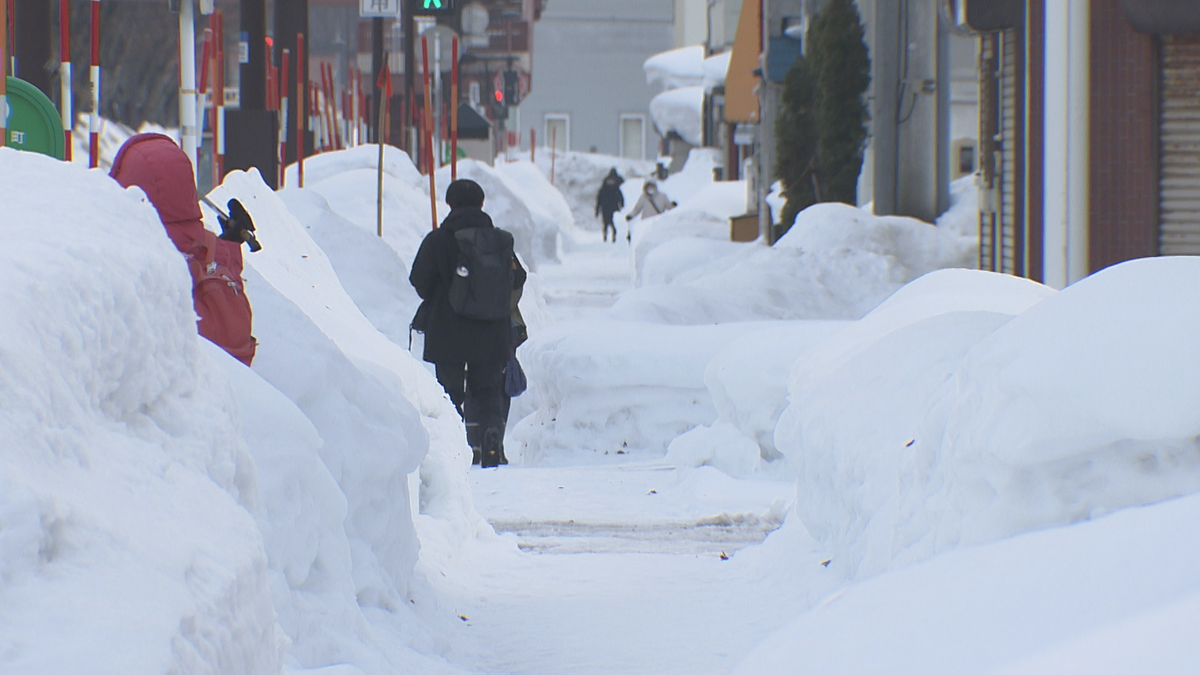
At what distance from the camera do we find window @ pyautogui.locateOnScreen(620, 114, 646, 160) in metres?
55.2

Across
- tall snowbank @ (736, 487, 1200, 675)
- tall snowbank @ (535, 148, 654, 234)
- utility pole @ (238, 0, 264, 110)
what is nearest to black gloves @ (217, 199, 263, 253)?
tall snowbank @ (736, 487, 1200, 675)

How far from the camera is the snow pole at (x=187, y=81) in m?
5.73

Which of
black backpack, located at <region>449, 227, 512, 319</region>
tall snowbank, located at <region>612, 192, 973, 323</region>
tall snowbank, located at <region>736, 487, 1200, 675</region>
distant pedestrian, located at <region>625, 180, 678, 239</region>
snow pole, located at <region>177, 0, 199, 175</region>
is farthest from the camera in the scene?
distant pedestrian, located at <region>625, 180, 678, 239</region>

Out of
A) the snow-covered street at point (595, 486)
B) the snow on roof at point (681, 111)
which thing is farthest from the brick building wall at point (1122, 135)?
the snow on roof at point (681, 111)

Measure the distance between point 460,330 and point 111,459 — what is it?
493cm

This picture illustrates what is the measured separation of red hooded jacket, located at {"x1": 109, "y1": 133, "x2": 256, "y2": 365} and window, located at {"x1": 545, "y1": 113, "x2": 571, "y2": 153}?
5121 cm

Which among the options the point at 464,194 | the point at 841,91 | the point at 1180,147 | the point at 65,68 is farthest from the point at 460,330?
the point at 841,91

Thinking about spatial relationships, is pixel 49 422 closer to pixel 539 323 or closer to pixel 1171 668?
pixel 1171 668

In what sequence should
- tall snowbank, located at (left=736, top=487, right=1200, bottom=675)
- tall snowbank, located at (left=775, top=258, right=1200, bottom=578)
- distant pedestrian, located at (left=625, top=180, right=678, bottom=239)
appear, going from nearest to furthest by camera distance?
1. tall snowbank, located at (left=736, top=487, right=1200, bottom=675)
2. tall snowbank, located at (left=775, top=258, right=1200, bottom=578)
3. distant pedestrian, located at (left=625, top=180, right=678, bottom=239)

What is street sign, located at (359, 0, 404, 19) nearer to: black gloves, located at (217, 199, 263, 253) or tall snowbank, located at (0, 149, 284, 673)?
black gloves, located at (217, 199, 263, 253)

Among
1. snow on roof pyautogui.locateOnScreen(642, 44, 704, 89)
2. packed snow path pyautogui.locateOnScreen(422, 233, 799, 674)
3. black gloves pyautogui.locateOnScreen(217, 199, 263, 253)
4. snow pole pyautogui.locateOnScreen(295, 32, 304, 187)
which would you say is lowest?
packed snow path pyautogui.locateOnScreen(422, 233, 799, 674)

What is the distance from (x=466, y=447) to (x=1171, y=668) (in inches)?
179

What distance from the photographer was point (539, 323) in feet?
39.3

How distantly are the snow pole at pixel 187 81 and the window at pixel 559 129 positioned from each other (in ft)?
161
